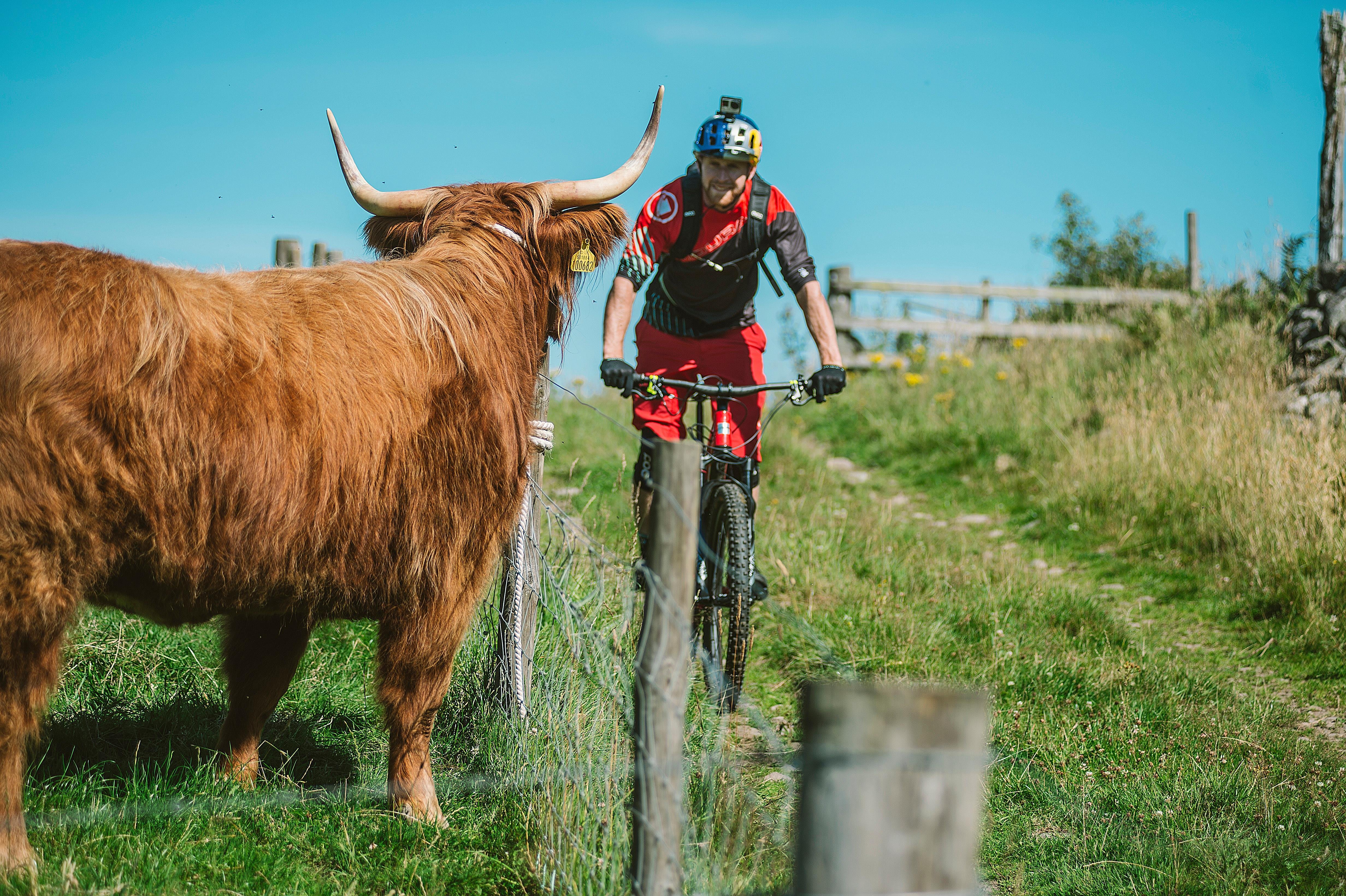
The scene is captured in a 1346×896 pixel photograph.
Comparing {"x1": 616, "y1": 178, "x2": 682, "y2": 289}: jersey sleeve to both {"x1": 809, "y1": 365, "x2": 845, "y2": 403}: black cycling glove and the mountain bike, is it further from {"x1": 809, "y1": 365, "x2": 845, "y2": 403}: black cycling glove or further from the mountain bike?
{"x1": 809, "y1": 365, "x2": 845, "y2": 403}: black cycling glove

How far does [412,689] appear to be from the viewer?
298 centimetres

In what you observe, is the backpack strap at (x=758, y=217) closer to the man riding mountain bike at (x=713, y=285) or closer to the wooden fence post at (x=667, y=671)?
the man riding mountain bike at (x=713, y=285)

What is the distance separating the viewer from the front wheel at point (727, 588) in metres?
3.87

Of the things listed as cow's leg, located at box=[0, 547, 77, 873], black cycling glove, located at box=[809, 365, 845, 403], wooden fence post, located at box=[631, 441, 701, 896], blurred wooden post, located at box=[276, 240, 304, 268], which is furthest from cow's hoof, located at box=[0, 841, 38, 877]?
blurred wooden post, located at box=[276, 240, 304, 268]

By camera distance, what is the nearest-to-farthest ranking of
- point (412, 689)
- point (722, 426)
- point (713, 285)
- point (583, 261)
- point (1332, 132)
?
point (412, 689), point (583, 261), point (722, 426), point (713, 285), point (1332, 132)

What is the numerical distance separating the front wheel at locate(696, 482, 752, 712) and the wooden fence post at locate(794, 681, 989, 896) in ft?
8.15

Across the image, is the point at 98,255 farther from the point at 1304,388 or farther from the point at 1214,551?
the point at 1304,388

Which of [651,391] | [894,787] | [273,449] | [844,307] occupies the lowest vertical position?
A: [894,787]

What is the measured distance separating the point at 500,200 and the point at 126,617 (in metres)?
2.29

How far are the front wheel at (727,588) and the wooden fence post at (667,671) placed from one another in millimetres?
1735

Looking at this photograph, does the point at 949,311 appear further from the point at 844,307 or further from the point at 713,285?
the point at 713,285

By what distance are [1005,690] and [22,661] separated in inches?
139

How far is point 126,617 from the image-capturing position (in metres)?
3.94

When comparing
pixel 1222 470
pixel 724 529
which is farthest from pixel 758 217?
pixel 1222 470
